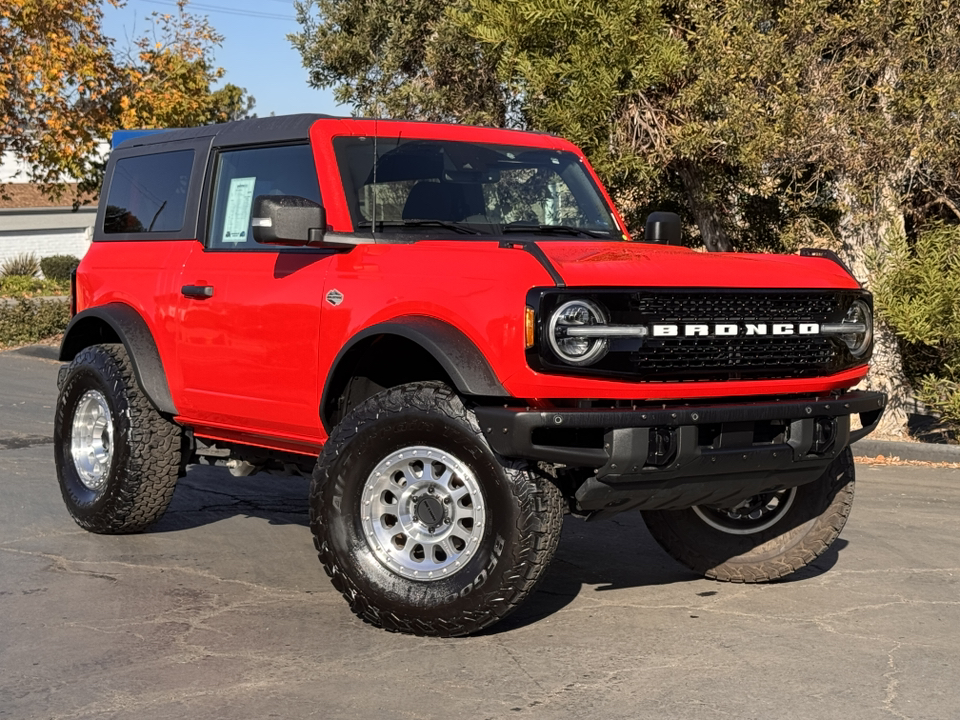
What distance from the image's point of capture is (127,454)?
7062 mm

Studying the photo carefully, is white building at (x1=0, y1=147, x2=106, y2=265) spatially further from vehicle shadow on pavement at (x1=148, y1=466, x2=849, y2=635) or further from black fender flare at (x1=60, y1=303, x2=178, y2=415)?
black fender flare at (x1=60, y1=303, x2=178, y2=415)

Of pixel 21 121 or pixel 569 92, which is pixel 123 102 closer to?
pixel 21 121

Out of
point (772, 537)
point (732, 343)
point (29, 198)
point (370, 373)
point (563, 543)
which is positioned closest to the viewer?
point (732, 343)

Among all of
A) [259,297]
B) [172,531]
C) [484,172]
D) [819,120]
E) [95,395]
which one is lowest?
[172,531]

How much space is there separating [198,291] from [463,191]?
1.38 m

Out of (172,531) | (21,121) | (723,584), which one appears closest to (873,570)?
(723,584)

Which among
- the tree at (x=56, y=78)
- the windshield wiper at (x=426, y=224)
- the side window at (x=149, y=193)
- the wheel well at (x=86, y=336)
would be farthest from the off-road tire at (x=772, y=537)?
the tree at (x=56, y=78)

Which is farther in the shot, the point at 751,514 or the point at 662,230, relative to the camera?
the point at 662,230

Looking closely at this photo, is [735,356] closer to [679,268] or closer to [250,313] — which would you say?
[679,268]

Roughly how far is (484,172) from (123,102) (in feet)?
70.5

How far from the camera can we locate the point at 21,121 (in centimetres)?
2772

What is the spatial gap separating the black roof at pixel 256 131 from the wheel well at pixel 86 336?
3.50 feet

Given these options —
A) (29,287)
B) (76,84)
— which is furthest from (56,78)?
(29,287)

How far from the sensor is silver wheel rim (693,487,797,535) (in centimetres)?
635
